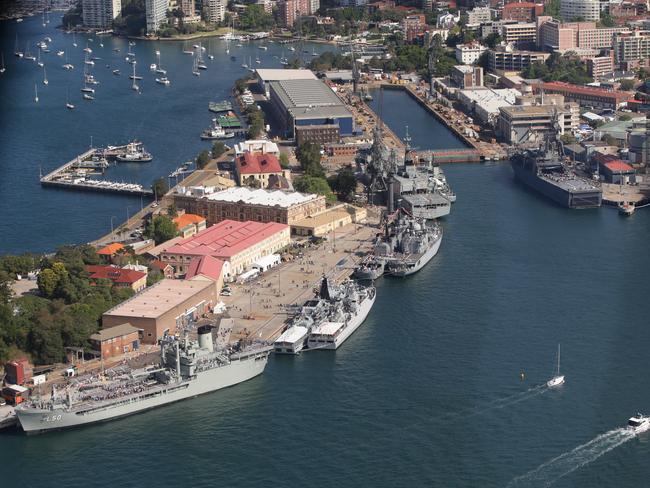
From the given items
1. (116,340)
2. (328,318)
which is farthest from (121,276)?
(328,318)

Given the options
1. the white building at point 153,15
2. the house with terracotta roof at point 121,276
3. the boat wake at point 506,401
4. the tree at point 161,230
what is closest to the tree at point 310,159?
the tree at point 161,230

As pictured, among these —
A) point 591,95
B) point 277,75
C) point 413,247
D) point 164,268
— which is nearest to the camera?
point 164,268

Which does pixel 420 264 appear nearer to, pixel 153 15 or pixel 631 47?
pixel 631 47

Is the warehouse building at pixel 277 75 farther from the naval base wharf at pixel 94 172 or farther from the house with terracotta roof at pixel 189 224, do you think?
the house with terracotta roof at pixel 189 224

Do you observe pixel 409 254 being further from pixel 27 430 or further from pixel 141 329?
pixel 27 430

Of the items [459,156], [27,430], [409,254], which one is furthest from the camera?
[459,156]

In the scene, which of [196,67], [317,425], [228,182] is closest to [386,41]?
[196,67]
